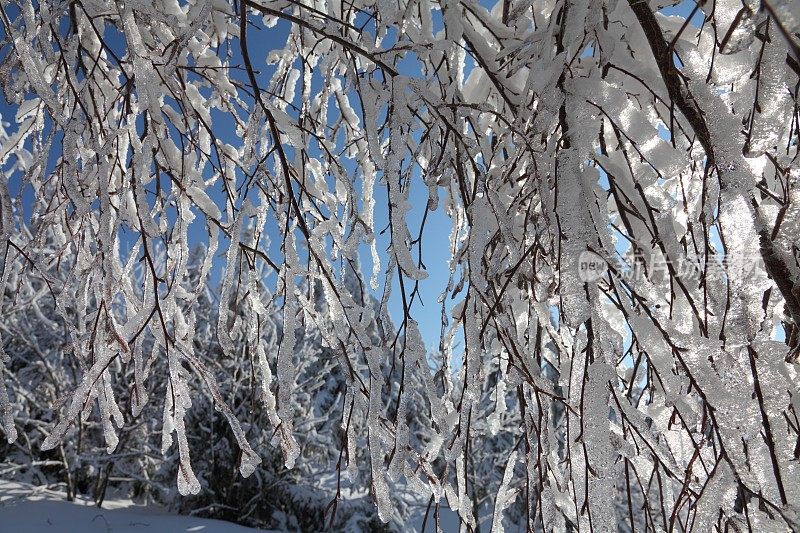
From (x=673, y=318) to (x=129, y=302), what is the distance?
1369 mm

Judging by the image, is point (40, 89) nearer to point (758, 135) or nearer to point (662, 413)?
point (758, 135)

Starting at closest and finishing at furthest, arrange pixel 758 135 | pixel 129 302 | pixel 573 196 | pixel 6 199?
1. pixel 758 135
2. pixel 573 196
3. pixel 6 199
4. pixel 129 302

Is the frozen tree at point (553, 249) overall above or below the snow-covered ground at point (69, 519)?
above

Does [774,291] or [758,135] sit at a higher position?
[758,135]

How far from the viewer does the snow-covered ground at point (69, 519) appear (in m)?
7.06

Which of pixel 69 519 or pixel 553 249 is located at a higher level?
pixel 553 249

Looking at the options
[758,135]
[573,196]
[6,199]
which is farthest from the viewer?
[6,199]

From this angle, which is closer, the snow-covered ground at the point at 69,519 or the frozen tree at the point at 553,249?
the frozen tree at the point at 553,249

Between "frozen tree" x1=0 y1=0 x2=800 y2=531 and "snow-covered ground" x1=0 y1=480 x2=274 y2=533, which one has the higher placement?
"frozen tree" x1=0 y1=0 x2=800 y2=531

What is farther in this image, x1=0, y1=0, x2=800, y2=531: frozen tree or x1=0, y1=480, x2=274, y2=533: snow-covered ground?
x1=0, y1=480, x2=274, y2=533: snow-covered ground

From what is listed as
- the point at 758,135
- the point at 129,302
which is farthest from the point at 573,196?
the point at 129,302

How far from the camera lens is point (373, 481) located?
1039 millimetres

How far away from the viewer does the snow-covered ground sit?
7.06m

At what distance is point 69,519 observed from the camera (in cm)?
740
